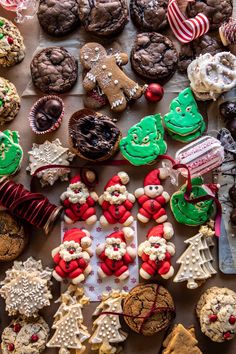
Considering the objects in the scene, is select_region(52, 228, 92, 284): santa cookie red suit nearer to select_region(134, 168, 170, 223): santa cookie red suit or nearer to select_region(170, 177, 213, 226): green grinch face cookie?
select_region(134, 168, 170, 223): santa cookie red suit

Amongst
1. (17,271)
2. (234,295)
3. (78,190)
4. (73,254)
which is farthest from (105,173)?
(234,295)

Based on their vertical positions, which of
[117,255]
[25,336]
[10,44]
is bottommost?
[25,336]

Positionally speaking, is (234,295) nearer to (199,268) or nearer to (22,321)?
(199,268)

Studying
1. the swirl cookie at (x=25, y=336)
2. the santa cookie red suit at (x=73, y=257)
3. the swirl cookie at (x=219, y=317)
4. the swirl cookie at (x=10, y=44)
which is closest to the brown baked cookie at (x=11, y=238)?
the santa cookie red suit at (x=73, y=257)

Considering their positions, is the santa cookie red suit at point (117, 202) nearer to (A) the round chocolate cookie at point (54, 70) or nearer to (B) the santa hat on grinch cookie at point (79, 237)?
Result: (B) the santa hat on grinch cookie at point (79, 237)

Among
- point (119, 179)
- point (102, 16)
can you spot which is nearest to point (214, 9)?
point (102, 16)

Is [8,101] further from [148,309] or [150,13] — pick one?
[148,309]
